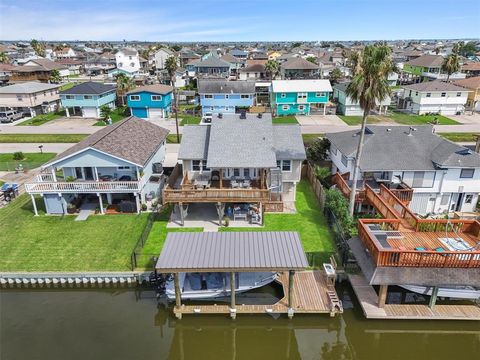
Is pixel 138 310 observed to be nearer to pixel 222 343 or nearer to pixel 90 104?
pixel 222 343

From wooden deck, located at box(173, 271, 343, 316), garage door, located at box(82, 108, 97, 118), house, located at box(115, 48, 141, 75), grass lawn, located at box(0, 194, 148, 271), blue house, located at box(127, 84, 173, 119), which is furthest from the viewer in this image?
house, located at box(115, 48, 141, 75)

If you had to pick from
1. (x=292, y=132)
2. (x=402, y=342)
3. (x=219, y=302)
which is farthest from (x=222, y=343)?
(x=292, y=132)

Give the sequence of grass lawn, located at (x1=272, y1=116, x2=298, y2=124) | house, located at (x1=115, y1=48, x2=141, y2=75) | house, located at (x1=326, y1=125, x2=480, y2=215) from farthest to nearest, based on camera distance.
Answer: house, located at (x1=115, y1=48, x2=141, y2=75) < grass lawn, located at (x1=272, y1=116, x2=298, y2=124) < house, located at (x1=326, y1=125, x2=480, y2=215)

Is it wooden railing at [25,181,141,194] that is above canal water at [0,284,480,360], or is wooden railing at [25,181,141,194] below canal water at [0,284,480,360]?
above

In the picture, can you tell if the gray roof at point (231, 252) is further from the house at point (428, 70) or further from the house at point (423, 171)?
the house at point (428, 70)

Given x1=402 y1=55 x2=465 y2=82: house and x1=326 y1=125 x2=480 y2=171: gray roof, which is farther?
x1=402 y1=55 x2=465 y2=82: house

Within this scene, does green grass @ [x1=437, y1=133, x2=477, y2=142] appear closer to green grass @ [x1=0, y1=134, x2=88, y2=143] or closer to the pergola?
the pergola

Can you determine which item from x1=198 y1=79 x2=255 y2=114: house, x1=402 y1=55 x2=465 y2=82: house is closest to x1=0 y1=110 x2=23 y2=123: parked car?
x1=198 y1=79 x2=255 y2=114: house
